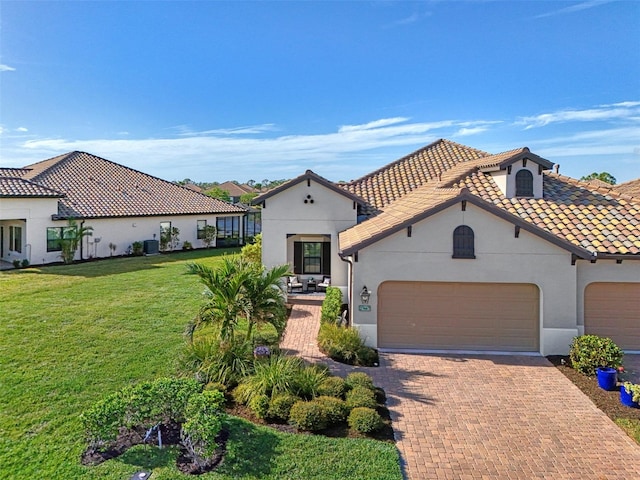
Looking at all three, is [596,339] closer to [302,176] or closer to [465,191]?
[465,191]

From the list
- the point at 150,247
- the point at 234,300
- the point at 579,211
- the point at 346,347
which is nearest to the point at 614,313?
the point at 579,211

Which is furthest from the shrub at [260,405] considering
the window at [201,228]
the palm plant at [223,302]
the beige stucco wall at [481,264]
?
the window at [201,228]

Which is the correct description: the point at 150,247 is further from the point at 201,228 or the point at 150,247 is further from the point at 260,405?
the point at 260,405

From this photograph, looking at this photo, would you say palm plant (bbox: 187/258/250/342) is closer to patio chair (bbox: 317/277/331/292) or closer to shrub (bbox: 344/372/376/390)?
shrub (bbox: 344/372/376/390)

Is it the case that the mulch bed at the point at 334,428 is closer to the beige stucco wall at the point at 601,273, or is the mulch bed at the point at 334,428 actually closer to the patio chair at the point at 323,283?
the beige stucco wall at the point at 601,273

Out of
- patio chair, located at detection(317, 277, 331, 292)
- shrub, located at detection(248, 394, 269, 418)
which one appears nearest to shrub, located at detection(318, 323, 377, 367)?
shrub, located at detection(248, 394, 269, 418)

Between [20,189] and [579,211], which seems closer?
[579,211]
